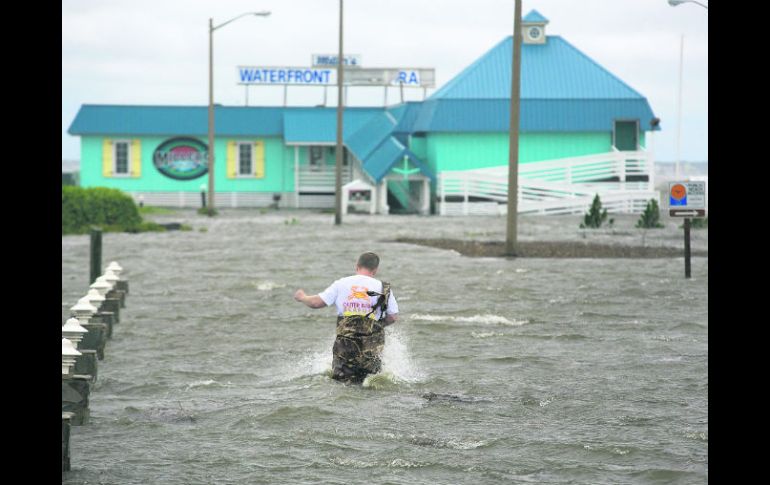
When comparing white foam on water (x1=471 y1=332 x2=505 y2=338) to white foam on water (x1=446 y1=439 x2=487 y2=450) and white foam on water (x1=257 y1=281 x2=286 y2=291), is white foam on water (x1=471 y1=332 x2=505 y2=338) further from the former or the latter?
white foam on water (x1=446 y1=439 x2=487 y2=450)

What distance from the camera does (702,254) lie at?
109 ft

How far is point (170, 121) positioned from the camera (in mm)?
66000

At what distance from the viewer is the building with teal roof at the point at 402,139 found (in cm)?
5656

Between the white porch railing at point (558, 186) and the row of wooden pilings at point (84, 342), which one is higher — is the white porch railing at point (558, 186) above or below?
above

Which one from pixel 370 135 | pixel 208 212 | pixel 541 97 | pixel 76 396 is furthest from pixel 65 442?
pixel 370 135

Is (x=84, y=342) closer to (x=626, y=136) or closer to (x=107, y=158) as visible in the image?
(x=626, y=136)

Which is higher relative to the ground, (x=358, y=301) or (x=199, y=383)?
(x=358, y=301)

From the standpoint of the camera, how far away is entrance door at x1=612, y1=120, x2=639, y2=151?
5831 cm

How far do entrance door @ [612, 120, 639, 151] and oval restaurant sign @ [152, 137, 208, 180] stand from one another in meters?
20.4

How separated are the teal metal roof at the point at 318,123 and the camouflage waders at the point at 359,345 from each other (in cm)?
5022

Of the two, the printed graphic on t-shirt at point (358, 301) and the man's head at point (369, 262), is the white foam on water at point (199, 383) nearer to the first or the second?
the printed graphic on t-shirt at point (358, 301)

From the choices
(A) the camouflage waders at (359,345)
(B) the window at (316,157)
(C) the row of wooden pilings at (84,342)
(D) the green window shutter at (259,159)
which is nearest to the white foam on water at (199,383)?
(C) the row of wooden pilings at (84,342)

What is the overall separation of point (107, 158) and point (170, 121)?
3.56 meters
